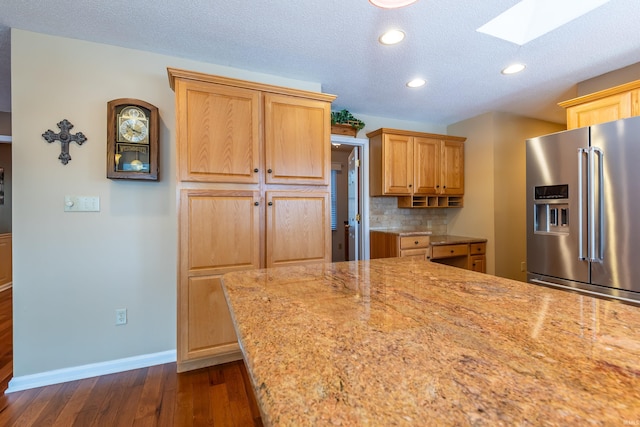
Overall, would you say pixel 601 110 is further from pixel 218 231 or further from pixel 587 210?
pixel 218 231

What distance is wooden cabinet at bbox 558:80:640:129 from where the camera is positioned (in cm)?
214

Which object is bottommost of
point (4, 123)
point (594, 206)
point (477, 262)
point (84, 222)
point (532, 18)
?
point (477, 262)

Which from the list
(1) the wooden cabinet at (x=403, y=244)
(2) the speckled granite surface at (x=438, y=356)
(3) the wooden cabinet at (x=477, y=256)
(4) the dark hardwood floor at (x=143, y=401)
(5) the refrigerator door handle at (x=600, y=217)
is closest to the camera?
(2) the speckled granite surface at (x=438, y=356)

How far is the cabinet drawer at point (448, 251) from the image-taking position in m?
3.27

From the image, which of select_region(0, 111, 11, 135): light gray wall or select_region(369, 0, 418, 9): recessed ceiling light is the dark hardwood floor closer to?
select_region(369, 0, 418, 9): recessed ceiling light

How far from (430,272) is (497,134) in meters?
2.92

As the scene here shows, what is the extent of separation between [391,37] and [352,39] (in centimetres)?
26

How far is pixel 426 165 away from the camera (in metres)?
3.58

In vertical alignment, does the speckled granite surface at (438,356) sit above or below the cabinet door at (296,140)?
below

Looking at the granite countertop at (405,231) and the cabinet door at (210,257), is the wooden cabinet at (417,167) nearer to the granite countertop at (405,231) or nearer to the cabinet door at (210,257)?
the granite countertop at (405,231)

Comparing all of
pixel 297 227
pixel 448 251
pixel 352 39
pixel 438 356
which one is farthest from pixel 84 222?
pixel 448 251

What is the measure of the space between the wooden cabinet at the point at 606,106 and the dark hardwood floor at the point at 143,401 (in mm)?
3349

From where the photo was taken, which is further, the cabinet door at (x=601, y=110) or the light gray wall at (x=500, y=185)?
the light gray wall at (x=500, y=185)

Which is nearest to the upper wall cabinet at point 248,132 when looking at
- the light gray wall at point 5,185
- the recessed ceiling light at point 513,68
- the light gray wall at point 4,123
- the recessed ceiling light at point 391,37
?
the recessed ceiling light at point 391,37
